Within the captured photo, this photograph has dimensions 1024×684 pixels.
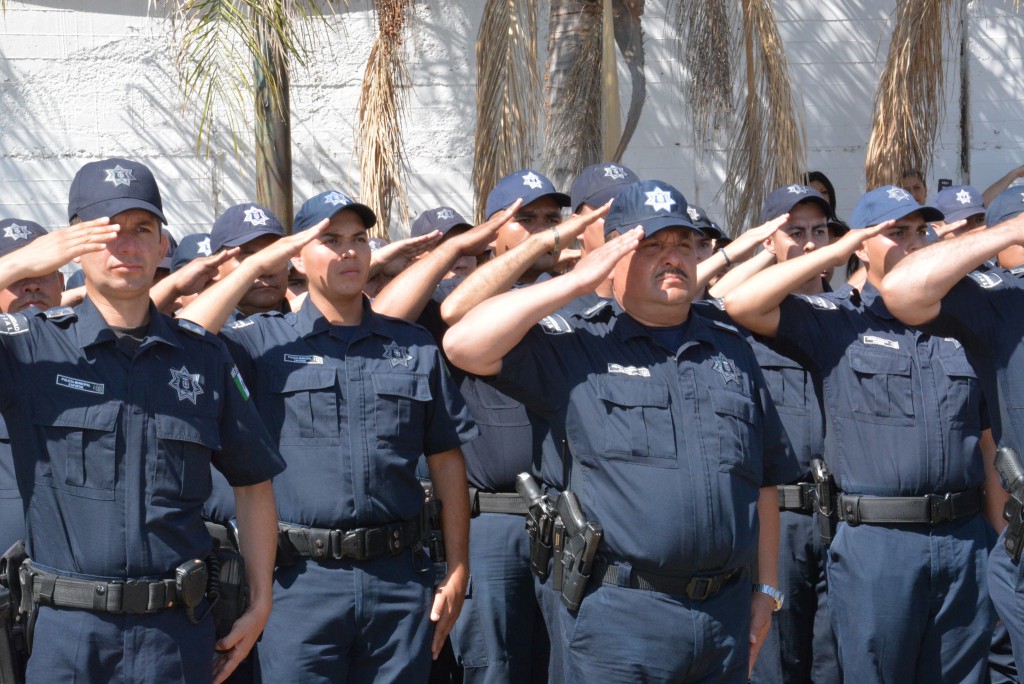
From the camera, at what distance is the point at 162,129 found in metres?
9.66

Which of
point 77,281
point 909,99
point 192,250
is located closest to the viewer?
point 192,250

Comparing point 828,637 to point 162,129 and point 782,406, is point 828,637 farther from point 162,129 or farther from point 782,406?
point 162,129

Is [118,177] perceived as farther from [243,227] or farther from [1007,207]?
[1007,207]

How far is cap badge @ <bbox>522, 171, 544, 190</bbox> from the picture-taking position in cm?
549

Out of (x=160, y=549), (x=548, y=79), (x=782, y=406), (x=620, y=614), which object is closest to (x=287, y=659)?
(x=160, y=549)

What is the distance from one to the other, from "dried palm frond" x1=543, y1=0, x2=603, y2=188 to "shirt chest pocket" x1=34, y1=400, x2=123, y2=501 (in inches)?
188

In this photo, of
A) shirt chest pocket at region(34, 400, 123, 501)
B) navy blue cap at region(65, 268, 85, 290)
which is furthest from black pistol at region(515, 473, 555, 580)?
navy blue cap at region(65, 268, 85, 290)

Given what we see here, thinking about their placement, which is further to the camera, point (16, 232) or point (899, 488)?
point (16, 232)

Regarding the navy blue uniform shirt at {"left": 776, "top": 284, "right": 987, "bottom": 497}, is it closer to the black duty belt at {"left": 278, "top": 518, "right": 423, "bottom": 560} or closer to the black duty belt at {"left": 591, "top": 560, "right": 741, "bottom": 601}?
the black duty belt at {"left": 591, "top": 560, "right": 741, "bottom": 601}

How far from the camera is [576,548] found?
12.8 feet

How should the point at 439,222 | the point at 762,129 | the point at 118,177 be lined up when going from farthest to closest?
1. the point at 762,129
2. the point at 439,222
3. the point at 118,177

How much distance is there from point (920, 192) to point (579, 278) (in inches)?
214

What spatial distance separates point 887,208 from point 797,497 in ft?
4.28

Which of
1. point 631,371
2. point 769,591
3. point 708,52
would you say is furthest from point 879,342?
point 708,52
